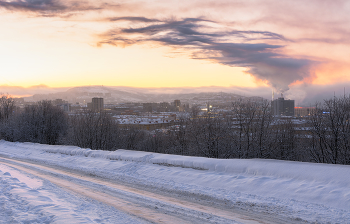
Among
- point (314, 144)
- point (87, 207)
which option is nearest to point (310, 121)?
point (314, 144)

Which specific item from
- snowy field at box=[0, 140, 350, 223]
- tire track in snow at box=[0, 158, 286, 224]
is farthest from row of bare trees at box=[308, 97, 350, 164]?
tire track in snow at box=[0, 158, 286, 224]

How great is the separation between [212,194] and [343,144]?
23157 mm

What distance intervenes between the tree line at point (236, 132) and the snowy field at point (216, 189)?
17301 mm

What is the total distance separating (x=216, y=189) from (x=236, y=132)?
2474cm

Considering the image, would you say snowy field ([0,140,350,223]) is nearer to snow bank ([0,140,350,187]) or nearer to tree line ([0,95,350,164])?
snow bank ([0,140,350,187])

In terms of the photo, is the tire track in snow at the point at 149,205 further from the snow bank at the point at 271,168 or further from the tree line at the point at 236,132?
the tree line at the point at 236,132

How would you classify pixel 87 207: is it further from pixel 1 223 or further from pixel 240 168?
pixel 240 168

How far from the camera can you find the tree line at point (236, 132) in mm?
28391

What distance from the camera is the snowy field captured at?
8.38 meters

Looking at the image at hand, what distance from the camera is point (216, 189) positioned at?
39.2 ft

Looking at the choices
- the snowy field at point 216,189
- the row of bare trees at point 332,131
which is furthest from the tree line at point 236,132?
the snowy field at point 216,189

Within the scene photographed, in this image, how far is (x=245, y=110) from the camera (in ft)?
116

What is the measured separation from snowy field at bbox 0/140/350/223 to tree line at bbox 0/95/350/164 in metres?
17.3

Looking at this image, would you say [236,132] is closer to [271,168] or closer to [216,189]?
[271,168]
